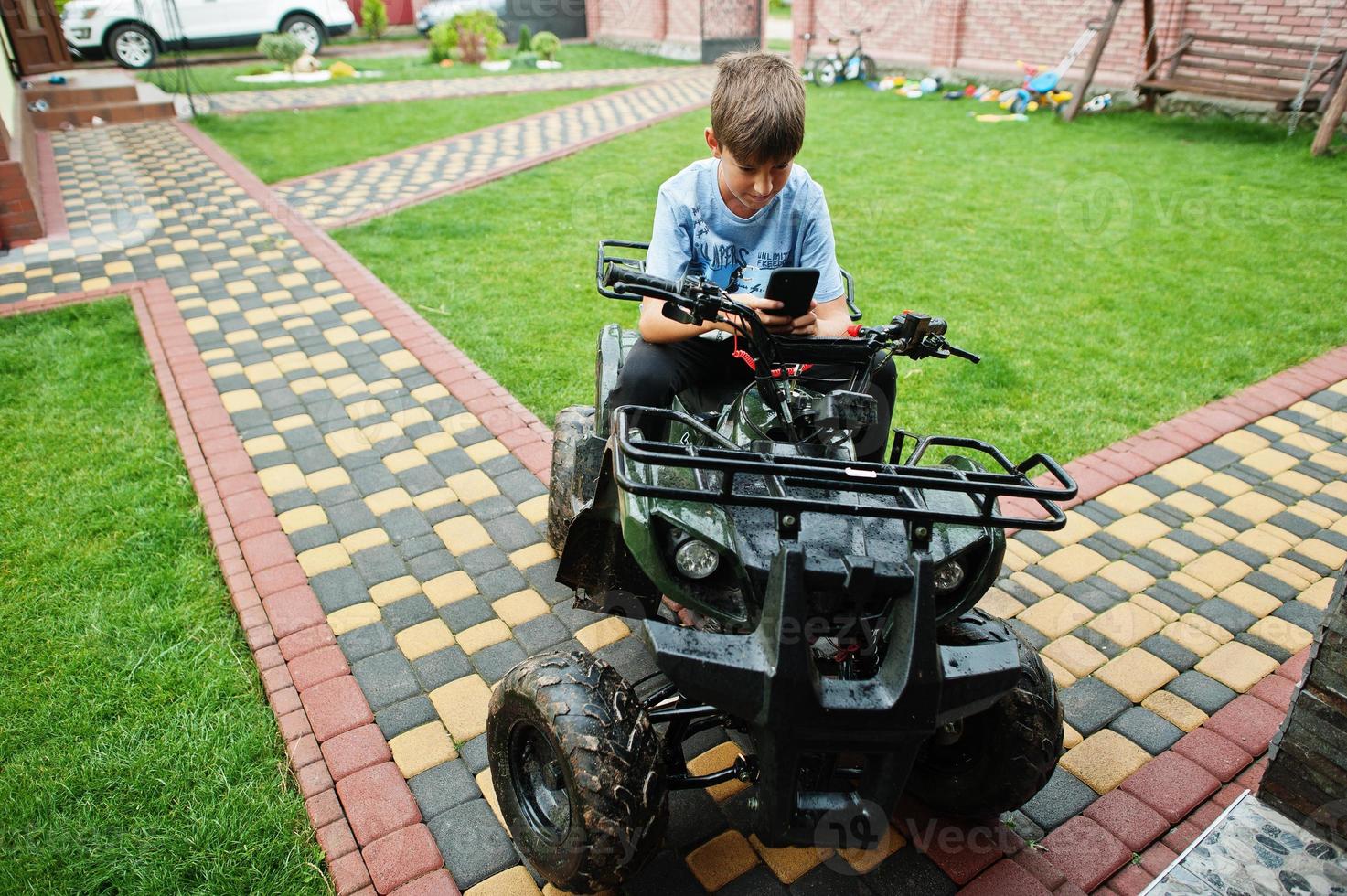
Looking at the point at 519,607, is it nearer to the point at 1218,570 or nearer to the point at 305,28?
the point at 1218,570

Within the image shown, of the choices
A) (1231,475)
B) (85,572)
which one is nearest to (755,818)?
(85,572)

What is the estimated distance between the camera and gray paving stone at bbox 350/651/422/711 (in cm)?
316

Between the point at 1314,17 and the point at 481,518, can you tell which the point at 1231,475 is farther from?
the point at 1314,17

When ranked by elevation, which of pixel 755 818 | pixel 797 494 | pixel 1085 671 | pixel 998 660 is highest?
pixel 797 494

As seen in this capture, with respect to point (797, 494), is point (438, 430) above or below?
below

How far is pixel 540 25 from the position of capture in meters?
22.6

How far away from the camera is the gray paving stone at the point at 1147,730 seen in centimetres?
300

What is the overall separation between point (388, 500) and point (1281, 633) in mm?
3853

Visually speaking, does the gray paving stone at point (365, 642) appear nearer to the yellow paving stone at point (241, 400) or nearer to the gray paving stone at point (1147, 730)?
the yellow paving stone at point (241, 400)

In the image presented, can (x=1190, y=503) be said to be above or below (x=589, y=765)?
below

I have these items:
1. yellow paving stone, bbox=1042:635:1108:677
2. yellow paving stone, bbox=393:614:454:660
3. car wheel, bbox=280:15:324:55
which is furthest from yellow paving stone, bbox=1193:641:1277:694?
car wheel, bbox=280:15:324:55

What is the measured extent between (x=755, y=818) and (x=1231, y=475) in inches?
148

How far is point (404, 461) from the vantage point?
15.1 feet

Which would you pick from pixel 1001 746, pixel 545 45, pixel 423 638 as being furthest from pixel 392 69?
pixel 1001 746
